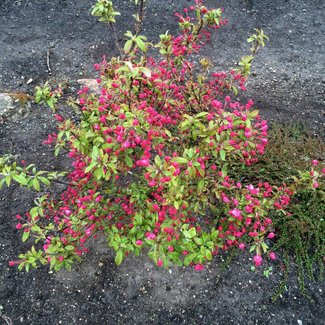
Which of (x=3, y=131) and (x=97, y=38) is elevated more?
(x=97, y=38)

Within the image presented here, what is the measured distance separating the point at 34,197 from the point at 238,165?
1919 millimetres

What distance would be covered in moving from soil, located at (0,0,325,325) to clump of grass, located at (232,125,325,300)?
135 millimetres

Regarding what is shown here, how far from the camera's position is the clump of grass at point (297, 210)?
2.90 metres

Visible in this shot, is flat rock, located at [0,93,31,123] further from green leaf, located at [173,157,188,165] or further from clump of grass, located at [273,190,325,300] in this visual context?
clump of grass, located at [273,190,325,300]

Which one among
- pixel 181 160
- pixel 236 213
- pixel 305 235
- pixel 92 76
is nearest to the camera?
pixel 181 160

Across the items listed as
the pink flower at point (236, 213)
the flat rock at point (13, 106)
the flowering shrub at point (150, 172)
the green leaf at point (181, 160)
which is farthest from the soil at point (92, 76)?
the green leaf at point (181, 160)

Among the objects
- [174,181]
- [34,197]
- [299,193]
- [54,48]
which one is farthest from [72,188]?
[54,48]

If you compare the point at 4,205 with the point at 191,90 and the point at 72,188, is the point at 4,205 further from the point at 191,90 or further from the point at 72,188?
the point at 191,90

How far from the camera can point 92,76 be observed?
14.7 feet

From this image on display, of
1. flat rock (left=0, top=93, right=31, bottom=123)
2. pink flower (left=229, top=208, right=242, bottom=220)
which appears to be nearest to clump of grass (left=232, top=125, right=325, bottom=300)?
pink flower (left=229, top=208, right=242, bottom=220)

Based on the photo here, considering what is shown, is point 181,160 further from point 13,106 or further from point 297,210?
point 13,106

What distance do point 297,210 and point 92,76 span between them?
2895 millimetres

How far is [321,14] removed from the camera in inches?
218

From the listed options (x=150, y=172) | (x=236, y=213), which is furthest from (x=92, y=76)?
(x=236, y=213)
